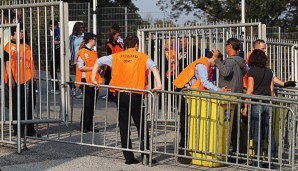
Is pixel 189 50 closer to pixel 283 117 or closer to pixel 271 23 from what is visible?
pixel 283 117

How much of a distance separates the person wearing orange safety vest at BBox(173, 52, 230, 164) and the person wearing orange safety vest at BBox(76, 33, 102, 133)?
8.29 feet

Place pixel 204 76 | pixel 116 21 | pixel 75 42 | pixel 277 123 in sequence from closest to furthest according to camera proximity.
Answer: pixel 277 123
pixel 204 76
pixel 75 42
pixel 116 21

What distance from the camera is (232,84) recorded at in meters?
12.6

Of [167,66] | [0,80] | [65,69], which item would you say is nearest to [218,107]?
[65,69]

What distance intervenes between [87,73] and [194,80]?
10.4 feet

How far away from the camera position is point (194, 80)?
1271 centimetres

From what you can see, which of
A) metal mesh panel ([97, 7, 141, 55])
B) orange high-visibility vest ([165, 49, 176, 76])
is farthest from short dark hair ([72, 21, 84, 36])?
metal mesh panel ([97, 7, 141, 55])

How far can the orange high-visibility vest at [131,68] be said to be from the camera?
12.2 meters

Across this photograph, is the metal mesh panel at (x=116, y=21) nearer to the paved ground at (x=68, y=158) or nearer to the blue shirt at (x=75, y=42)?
the blue shirt at (x=75, y=42)

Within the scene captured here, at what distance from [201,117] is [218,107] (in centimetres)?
32

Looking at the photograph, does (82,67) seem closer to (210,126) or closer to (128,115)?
(128,115)

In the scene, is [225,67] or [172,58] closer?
[225,67]

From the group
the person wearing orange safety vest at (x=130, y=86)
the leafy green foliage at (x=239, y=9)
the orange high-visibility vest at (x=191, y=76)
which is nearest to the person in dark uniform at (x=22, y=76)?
the person wearing orange safety vest at (x=130, y=86)

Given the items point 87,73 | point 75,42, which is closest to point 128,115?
point 87,73
